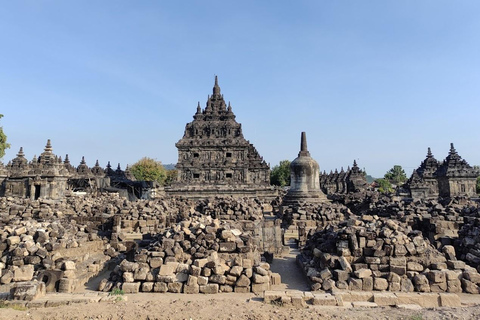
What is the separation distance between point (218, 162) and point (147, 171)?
33395 millimetres

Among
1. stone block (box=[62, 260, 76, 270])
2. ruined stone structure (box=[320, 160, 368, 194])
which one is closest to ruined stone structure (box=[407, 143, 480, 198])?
ruined stone structure (box=[320, 160, 368, 194])

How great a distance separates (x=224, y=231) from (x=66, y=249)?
4233 millimetres

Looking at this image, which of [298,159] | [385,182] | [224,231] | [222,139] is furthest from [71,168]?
[385,182]

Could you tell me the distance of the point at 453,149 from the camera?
95.8ft

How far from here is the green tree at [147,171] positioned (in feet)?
216

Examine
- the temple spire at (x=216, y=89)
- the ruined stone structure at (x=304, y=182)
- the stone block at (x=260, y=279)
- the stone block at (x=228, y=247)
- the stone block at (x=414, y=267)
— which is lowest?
the stone block at (x=260, y=279)

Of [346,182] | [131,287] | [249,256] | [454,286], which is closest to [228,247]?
[249,256]

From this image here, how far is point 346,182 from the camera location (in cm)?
4228

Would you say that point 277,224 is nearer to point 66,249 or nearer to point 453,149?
point 66,249

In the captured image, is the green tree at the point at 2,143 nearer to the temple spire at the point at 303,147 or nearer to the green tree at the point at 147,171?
the temple spire at the point at 303,147

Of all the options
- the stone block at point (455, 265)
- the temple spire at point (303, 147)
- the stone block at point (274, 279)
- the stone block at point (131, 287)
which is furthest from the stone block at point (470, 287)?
the temple spire at point (303, 147)

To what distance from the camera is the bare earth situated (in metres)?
4.98

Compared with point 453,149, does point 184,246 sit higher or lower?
lower

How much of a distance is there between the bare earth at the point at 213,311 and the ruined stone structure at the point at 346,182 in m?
31.8
